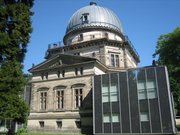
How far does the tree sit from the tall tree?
22.6m

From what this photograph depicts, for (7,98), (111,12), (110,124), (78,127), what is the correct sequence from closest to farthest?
(7,98), (110,124), (78,127), (111,12)

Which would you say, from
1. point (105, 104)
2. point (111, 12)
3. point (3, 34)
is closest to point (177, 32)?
point (105, 104)

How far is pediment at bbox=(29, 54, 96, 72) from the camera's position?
115 feet

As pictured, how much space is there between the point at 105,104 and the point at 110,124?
267 cm

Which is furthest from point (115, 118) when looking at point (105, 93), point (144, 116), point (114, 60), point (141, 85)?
point (114, 60)

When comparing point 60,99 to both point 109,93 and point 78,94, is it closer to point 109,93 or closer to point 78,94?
point 78,94

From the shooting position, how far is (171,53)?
35000 millimetres

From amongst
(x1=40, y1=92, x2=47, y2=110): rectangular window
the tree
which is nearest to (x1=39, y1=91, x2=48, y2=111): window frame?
Answer: (x1=40, y1=92, x2=47, y2=110): rectangular window

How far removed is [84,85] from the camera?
3353cm

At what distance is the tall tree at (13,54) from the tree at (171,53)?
2263 centimetres

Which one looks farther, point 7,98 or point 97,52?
point 97,52

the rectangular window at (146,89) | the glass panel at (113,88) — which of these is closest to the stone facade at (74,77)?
the glass panel at (113,88)

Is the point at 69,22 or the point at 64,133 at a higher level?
the point at 69,22

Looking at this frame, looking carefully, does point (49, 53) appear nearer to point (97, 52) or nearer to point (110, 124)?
point (97, 52)
